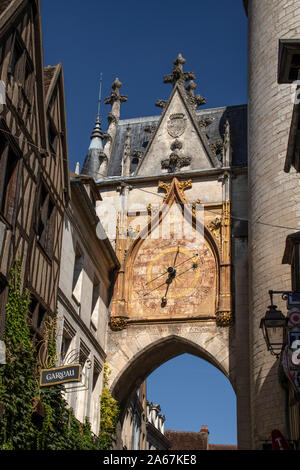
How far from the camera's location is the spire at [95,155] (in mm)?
20594

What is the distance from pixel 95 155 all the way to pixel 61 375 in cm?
1163

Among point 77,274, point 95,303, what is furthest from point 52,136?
point 95,303

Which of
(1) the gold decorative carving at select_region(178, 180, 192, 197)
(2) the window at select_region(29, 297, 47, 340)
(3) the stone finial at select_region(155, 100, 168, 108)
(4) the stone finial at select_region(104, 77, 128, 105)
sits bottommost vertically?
(2) the window at select_region(29, 297, 47, 340)

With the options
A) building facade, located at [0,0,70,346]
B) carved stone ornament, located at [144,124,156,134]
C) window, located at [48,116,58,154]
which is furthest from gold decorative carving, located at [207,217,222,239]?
window, located at [48,116,58,154]

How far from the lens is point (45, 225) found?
12.7 meters

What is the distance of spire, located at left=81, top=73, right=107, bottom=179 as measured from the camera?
20.6m

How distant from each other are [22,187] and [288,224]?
5687 millimetres

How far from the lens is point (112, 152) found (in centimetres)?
2122

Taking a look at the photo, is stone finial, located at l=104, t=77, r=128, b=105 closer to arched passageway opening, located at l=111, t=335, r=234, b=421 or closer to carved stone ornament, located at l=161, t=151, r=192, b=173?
carved stone ornament, located at l=161, t=151, r=192, b=173

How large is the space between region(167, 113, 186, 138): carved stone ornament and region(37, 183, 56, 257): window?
7.92m

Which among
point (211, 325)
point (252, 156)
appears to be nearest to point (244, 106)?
point (252, 156)

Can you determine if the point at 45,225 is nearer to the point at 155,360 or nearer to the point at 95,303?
the point at 95,303

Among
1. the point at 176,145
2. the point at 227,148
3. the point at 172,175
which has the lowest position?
the point at 172,175
